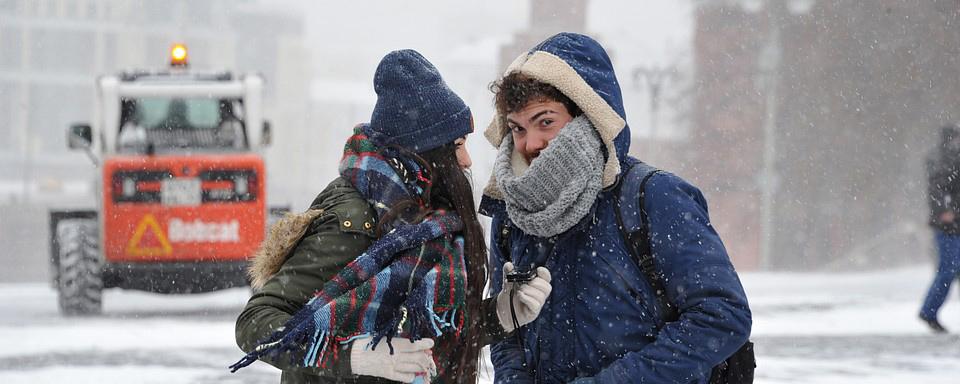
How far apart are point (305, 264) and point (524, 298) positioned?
1.51 feet

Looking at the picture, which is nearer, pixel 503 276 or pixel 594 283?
pixel 594 283

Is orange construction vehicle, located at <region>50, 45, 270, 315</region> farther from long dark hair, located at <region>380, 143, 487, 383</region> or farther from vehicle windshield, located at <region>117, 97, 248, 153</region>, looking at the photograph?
long dark hair, located at <region>380, 143, 487, 383</region>

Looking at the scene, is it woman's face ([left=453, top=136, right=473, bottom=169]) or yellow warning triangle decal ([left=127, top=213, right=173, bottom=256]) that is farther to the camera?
yellow warning triangle decal ([left=127, top=213, right=173, bottom=256])

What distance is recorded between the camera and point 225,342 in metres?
9.09

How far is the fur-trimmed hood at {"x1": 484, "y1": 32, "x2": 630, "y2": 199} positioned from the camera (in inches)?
95.3

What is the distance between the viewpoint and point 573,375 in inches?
96.9

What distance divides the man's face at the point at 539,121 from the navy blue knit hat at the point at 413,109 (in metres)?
0.19

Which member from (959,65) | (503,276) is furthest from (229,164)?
(959,65)

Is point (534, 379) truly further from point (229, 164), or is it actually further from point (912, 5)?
point (912, 5)

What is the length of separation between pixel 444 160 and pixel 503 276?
39 centimetres

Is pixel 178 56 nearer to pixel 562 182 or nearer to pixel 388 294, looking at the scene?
pixel 562 182

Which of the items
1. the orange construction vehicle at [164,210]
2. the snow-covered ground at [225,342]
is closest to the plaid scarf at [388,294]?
the snow-covered ground at [225,342]

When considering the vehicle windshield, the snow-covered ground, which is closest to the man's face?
the snow-covered ground

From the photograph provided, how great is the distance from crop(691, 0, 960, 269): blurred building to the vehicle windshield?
59.5 ft
